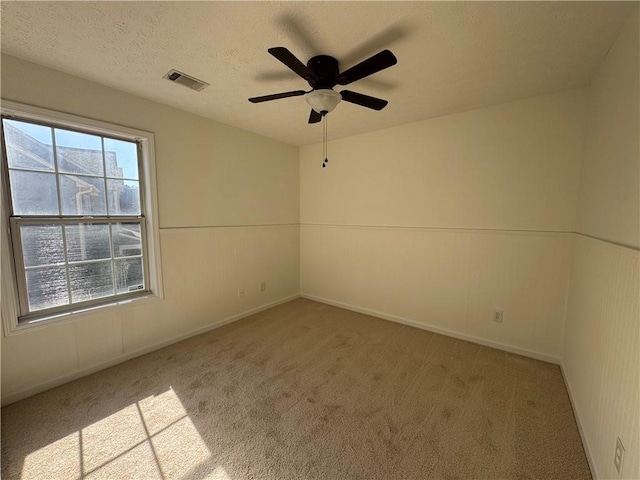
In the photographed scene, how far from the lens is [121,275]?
2434 millimetres

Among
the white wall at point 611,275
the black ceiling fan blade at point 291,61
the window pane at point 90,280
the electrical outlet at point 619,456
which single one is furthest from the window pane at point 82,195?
the electrical outlet at point 619,456

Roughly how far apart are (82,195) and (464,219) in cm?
361

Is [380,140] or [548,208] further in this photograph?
[380,140]

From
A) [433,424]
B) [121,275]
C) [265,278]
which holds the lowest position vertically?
[433,424]

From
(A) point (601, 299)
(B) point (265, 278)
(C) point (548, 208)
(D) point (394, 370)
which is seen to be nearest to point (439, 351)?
(D) point (394, 370)

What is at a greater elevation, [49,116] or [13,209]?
[49,116]

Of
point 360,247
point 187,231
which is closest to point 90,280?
point 187,231

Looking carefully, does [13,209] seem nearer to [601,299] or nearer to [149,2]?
[149,2]

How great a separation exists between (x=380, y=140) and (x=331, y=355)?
2601 millimetres

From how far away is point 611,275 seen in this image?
1.35m

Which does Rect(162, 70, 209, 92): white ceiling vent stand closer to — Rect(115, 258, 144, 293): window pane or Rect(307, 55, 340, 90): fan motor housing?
Rect(307, 55, 340, 90): fan motor housing

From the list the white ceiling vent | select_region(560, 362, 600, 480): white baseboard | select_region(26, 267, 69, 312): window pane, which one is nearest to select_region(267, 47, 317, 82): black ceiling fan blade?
the white ceiling vent

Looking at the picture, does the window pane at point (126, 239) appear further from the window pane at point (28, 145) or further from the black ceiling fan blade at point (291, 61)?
the black ceiling fan blade at point (291, 61)

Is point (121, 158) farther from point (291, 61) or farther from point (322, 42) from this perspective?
point (322, 42)
